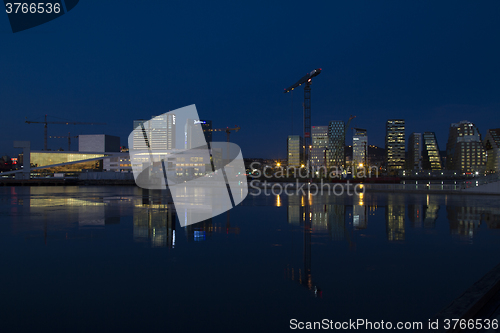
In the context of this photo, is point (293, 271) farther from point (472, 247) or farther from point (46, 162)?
point (46, 162)

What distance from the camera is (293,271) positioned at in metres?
7.20

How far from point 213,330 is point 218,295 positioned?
124 cm

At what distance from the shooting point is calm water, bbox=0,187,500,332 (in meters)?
5.00

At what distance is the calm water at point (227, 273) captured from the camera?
5.00m

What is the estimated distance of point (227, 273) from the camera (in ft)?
23.1

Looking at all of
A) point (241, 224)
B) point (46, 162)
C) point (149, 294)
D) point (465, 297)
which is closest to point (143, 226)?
Result: point (241, 224)

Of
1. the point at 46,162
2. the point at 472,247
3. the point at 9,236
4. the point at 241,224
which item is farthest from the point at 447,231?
Result: the point at 46,162

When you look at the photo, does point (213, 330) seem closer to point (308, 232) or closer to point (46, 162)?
point (308, 232)

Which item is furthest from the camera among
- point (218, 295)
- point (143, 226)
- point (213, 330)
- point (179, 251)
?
point (143, 226)

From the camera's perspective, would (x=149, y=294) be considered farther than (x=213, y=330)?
Yes

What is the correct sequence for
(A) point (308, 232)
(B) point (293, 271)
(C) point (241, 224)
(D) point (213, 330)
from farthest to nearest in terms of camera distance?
1. (C) point (241, 224)
2. (A) point (308, 232)
3. (B) point (293, 271)
4. (D) point (213, 330)

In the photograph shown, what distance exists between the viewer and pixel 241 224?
13.7m

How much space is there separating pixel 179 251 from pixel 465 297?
646cm

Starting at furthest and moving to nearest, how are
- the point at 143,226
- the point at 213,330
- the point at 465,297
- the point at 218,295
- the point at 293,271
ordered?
the point at 143,226 → the point at 293,271 → the point at 218,295 → the point at 465,297 → the point at 213,330
